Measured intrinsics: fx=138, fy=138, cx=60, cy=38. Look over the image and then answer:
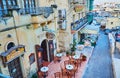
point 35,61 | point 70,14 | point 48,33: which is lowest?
point 35,61

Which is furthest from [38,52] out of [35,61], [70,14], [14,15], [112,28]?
[112,28]

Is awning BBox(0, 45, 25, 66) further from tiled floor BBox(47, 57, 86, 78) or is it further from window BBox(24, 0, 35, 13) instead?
tiled floor BBox(47, 57, 86, 78)

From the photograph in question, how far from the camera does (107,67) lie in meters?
18.3

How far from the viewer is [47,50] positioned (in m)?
18.4

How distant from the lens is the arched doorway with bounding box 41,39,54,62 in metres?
18.0

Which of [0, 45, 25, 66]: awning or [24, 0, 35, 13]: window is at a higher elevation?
[24, 0, 35, 13]: window

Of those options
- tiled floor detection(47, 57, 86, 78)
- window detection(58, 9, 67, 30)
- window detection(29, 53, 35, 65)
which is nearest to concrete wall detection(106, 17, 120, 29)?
window detection(58, 9, 67, 30)

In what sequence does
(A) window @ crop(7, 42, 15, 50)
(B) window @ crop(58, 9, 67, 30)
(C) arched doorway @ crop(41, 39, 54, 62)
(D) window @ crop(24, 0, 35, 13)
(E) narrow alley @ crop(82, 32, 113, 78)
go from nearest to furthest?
(A) window @ crop(7, 42, 15, 50), (D) window @ crop(24, 0, 35, 13), (E) narrow alley @ crop(82, 32, 113, 78), (C) arched doorway @ crop(41, 39, 54, 62), (B) window @ crop(58, 9, 67, 30)

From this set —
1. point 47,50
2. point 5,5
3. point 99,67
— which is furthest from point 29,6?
point 99,67

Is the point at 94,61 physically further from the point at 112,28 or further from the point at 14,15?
the point at 112,28

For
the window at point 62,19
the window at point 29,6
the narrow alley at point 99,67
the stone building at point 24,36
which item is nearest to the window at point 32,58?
the stone building at point 24,36

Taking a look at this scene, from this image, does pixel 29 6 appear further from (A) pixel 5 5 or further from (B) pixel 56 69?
(B) pixel 56 69

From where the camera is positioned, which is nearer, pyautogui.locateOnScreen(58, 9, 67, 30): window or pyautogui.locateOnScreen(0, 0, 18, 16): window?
pyautogui.locateOnScreen(0, 0, 18, 16): window

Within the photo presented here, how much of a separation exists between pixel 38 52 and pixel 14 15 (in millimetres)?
5776
